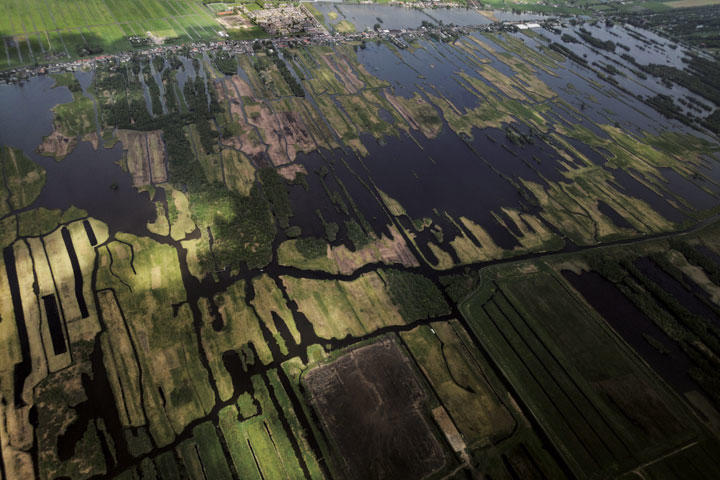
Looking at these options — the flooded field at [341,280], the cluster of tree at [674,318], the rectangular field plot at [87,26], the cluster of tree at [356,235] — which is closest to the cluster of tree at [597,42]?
the flooded field at [341,280]

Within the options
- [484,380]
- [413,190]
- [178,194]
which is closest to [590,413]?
[484,380]

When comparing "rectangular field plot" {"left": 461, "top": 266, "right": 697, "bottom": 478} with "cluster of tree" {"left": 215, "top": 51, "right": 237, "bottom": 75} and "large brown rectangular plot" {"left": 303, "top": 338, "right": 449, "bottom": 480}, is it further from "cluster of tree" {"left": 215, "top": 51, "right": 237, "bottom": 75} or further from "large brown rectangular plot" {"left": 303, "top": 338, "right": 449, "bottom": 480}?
"cluster of tree" {"left": 215, "top": 51, "right": 237, "bottom": 75}

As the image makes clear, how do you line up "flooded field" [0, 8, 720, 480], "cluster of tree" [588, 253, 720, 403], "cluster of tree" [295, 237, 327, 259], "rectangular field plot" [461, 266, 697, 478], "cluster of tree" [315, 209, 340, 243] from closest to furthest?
1. "flooded field" [0, 8, 720, 480]
2. "rectangular field plot" [461, 266, 697, 478]
3. "cluster of tree" [588, 253, 720, 403]
4. "cluster of tree" [295, 237, 327, 259]
5. "cluster of tree" [315, 209, 340, 243]

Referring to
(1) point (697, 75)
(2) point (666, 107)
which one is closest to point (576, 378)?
(2) point (666, 107)

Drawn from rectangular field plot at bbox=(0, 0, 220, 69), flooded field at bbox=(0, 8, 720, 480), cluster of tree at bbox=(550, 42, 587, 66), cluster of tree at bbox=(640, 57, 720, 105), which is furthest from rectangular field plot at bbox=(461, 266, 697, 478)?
rectangular field plot at bbox=(0, 0, 220, 69)

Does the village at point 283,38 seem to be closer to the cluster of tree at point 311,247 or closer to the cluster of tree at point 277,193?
A: the cluster of tree at point 277,193

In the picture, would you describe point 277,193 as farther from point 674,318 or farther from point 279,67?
point 674,318
